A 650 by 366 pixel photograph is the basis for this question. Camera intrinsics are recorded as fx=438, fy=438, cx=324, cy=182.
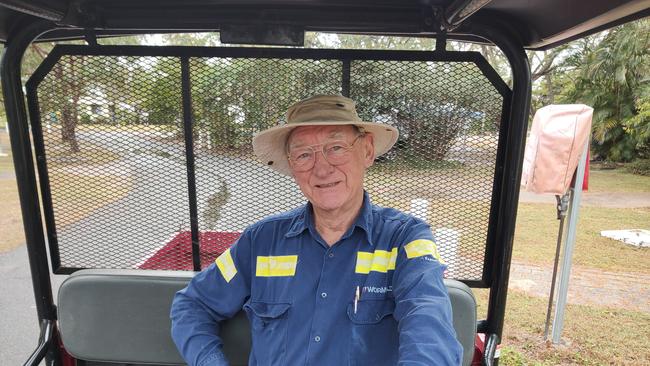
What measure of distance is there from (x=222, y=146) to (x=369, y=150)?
1.99 feet

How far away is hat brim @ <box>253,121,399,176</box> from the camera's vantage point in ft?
5.03

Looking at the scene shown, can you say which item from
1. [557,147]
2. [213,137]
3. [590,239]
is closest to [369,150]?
[213,137]

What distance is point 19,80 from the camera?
1.63 meters

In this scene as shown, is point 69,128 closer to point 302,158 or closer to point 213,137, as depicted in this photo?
point 213,137

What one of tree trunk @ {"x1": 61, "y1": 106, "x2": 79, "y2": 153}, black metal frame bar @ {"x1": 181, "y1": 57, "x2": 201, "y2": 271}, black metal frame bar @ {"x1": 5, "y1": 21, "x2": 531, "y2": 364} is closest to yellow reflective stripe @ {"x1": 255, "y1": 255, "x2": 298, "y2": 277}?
black metal frame bar @ {"x1": 181, "y1": 57, "x2": 201, "y2": 271}

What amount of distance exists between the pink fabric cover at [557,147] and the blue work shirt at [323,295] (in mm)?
1936

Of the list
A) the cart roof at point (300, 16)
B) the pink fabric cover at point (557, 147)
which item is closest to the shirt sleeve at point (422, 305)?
the cart roof at point (300, 16)

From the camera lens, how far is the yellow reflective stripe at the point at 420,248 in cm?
139

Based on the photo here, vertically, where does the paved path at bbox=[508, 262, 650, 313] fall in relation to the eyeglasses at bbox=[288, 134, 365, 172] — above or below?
below

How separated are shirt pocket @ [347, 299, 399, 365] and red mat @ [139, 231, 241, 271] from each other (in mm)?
745

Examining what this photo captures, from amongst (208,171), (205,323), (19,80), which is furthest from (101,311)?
(19,80)

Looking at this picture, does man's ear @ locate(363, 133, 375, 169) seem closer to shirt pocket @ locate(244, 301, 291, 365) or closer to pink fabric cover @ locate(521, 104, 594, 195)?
shirt pocket @ locate(244, 301, 291, 365)

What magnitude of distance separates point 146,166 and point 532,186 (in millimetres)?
2516

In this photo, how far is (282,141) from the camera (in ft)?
5.46
